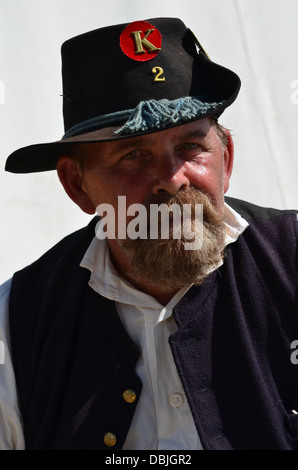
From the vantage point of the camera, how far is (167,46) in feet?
7.11

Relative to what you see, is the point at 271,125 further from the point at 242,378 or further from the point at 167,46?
the point at 242,378

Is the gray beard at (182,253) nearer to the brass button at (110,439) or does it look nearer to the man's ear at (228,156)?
the man's ear at (228,156)

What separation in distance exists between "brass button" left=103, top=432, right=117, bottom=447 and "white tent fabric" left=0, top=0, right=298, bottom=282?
1.20m

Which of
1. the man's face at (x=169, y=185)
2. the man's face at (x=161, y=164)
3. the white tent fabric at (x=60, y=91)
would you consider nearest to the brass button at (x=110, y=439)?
the man's face at (x=169, y=185)

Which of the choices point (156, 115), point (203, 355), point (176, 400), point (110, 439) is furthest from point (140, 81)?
point (110, 439)

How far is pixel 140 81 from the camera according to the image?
6.91ft

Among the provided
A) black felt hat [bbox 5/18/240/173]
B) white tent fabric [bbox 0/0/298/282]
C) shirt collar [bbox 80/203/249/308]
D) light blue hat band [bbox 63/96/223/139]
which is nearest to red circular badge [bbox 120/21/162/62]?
black felt hat [bbox 5/18/240/173]

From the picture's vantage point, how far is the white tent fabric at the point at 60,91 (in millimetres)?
3152

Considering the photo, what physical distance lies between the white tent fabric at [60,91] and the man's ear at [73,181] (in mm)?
823

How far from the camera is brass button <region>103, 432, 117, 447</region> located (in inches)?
83.8

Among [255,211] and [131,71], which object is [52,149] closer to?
[131,71]

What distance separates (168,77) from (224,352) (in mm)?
837
